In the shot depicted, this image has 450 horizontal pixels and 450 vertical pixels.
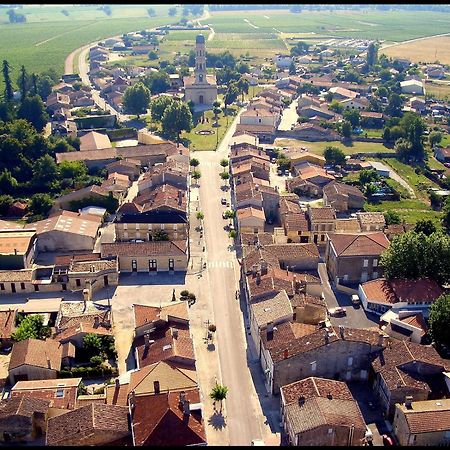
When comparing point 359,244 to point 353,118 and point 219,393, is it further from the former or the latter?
point 353,118

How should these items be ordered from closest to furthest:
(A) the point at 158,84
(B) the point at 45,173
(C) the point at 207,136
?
(B) the point at 45,173, (C) the point at 207,136, (A) the point at 158,84

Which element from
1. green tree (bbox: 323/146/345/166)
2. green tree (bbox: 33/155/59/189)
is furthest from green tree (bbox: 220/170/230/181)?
green tree (bbox: 33/155/59/189)

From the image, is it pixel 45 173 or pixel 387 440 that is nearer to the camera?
pixel 387 440

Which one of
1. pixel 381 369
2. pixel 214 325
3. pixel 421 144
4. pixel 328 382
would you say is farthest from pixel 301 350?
pixel 421 144

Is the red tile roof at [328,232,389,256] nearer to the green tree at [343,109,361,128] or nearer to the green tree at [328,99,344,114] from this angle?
the green tree at [343,109,361,128]

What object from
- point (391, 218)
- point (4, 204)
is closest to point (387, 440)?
point (391, 218)

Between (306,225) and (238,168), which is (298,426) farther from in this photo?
(238,168)

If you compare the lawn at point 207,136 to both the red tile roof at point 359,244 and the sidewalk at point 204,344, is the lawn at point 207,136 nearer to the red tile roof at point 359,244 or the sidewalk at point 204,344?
the sidewalk at point 204,344
